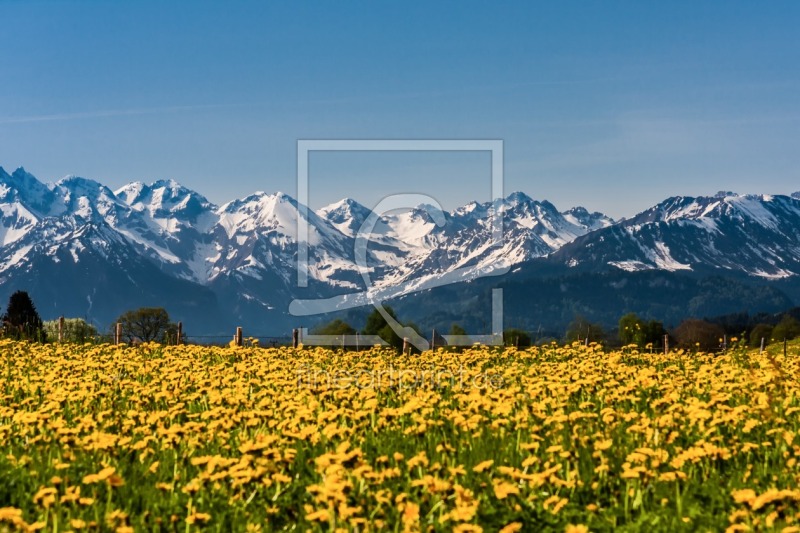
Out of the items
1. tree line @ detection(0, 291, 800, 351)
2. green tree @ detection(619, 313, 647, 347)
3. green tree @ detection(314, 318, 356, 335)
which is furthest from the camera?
green tree @ detection(314, 318, 356, 335)

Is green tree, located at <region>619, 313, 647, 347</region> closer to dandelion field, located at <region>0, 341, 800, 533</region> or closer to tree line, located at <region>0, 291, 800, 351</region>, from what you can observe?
tree line, located at <region>0, 291, 800, 351</region>

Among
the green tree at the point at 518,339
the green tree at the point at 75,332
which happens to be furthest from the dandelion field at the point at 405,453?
the green tree at the point at 518,339

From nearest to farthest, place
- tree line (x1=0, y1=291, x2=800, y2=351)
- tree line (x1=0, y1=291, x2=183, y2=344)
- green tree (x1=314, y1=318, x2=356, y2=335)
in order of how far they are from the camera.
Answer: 1. tree line (x1=0, y1=291, x2=183, y2=344)
2. tree line (x1=0, y1=291, x2=800, y2=351)
3. green tree (x1=314, y1=318, x2=356, y2=335)

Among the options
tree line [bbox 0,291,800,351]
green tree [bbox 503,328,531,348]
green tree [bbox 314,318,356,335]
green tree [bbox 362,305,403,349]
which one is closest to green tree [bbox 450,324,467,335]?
tree line [bbox 0,291,800,351]

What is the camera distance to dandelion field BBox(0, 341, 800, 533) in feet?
24.7

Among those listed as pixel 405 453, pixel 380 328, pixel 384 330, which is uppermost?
pixel 380 328

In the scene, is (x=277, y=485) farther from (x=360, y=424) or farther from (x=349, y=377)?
(x=349, y=377)

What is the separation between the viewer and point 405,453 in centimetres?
1019

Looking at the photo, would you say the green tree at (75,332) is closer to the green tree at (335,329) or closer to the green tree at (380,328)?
the green tree at (380,328)

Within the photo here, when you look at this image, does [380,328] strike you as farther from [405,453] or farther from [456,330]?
[405,453]

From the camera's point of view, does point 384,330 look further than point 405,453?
Yes

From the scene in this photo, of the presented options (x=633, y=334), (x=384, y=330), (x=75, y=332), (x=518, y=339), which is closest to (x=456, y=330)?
(x=384, y=330)

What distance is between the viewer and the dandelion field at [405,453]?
754 cm

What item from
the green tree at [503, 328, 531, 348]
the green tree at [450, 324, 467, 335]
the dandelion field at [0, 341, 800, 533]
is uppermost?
the green tree at [450, 324, 467, 335]
